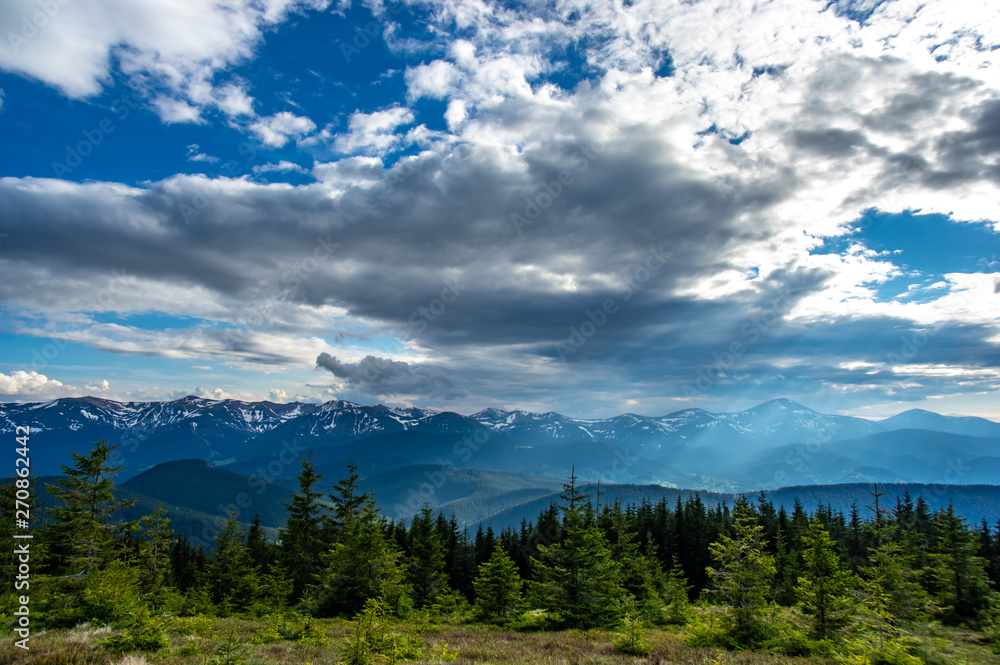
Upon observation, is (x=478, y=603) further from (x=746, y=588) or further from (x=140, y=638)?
(x=140, y=638)

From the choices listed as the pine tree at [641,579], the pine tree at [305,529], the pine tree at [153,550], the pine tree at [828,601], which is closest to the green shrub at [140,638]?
the pine tree at [641,579]

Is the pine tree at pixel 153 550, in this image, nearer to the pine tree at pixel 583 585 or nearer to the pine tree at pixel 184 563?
the pine tree at pixel 184 563

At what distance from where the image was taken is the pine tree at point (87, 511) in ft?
78.6

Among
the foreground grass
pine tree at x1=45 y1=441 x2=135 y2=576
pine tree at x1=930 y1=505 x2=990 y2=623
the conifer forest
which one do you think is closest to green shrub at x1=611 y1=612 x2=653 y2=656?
the conifer forest

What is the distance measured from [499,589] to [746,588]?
18030 mm

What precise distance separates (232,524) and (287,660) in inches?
1681

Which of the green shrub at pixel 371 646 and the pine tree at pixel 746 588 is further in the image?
the pine tree at pixel 746 588

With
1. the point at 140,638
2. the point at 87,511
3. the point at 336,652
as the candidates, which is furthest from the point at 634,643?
the point at 87,511

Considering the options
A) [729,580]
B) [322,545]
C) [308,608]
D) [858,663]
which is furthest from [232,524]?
[858,663]

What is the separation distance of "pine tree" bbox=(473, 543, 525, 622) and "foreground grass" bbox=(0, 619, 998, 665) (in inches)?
431

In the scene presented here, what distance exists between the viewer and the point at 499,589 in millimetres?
30484

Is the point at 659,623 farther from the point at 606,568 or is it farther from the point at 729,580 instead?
the point at 729,580

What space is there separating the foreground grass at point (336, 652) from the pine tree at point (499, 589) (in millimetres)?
10959

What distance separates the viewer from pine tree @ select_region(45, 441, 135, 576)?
23969 mm
